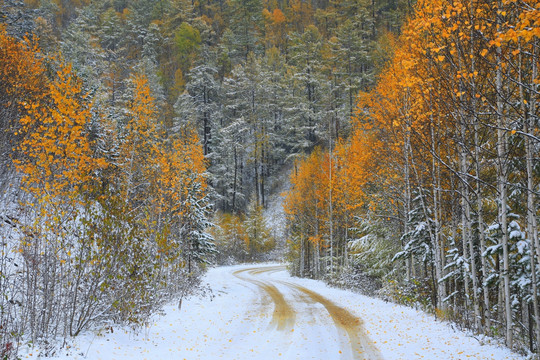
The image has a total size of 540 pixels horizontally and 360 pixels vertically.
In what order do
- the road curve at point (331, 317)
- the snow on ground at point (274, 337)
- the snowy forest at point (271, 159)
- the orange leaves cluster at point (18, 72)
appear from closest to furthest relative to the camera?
the snow on ground at point (274, 337)
the snowy forest at point (271, 159)
the road curve at point (331, 317)
the orange leaves cluster at point (18, 72)

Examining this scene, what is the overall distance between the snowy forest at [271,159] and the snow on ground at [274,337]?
2.00ft

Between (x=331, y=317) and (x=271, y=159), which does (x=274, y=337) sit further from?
(x=271, y=159)

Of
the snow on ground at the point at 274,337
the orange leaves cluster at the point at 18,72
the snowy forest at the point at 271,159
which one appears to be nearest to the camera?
the snow on ground at the point at 274,337

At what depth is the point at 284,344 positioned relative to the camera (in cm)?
713

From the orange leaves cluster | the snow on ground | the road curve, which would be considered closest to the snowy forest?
the orange leaves cluster

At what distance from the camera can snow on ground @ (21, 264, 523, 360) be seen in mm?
6215

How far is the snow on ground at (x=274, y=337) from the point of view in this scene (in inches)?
245

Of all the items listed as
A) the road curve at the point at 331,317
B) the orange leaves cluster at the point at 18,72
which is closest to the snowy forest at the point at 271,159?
the orange leaves cluster at the point at 18,72

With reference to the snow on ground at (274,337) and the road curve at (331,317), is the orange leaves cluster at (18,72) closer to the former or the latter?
the snow on ground at (274,337)

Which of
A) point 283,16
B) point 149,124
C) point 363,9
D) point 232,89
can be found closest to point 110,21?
point 232,89

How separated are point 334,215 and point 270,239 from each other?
1963cm

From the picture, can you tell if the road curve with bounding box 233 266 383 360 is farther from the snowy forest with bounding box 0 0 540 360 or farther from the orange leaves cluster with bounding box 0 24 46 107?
the orange leaves cluster with bounding box 0 24 46 107

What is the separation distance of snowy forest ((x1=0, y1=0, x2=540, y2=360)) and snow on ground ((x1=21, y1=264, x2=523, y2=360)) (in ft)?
2.00

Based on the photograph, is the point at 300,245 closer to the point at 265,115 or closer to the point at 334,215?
the point at 334,215
